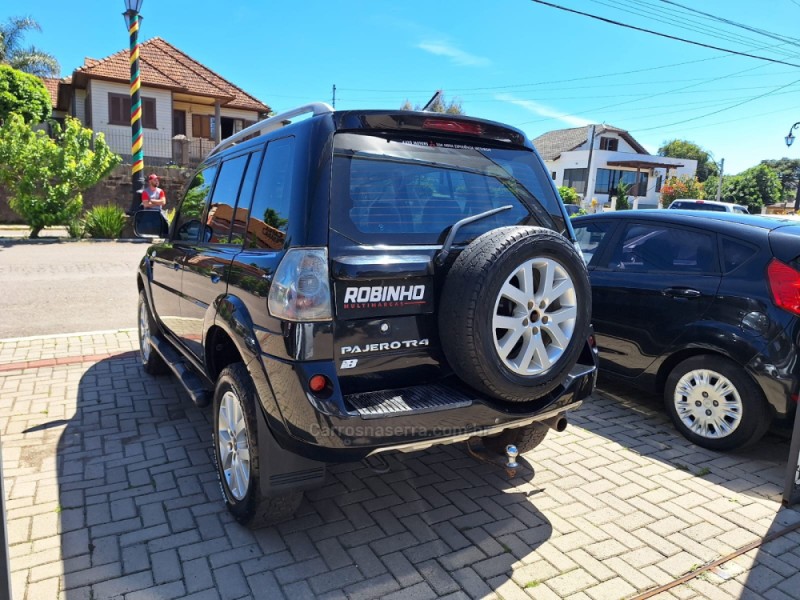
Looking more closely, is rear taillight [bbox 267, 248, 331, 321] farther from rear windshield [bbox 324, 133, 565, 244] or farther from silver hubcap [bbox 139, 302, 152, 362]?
silver hubcap [bbox 139, 302, 152, 362]

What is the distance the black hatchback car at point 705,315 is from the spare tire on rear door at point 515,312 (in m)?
1.80

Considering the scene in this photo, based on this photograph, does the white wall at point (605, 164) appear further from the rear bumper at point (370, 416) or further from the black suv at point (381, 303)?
the rear bumper at point (370, 416)

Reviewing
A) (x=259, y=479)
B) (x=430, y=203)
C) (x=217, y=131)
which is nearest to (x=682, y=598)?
(x=259, y=479)

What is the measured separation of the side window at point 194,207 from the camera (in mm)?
3984

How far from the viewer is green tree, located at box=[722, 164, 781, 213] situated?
54.8 m

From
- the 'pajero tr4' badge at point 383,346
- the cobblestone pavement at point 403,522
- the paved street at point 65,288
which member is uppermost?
the 'pajero tr4' badge at point 383,346

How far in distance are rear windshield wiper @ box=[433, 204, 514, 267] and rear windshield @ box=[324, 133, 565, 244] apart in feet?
0.09

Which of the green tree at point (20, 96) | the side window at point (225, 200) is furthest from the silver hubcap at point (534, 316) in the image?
the green tree at point (20, 96)

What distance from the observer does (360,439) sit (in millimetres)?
2434

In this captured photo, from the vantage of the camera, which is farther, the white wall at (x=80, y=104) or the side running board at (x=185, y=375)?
the white wall at (x=80, y=104)

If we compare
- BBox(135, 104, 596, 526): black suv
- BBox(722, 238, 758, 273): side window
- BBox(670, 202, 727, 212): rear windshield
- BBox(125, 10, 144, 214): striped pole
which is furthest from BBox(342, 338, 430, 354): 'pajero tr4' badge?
BBox(670, 202, 727, 212): rear windshield

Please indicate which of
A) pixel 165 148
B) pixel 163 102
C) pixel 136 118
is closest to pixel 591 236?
pixel 136 118

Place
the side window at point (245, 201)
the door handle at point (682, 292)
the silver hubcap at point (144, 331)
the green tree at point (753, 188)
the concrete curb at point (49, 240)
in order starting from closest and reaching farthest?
the side window at point (245, 201) → the door handle at point (682, 292) → the silver hubcap at point (144, 331) → the concrete curb at point (49, 240) → the green tree at point (753, 188)

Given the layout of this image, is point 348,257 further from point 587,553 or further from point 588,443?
point 588,443
